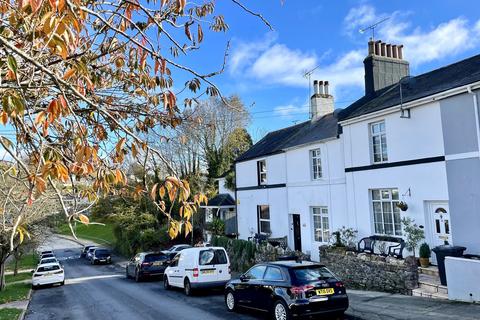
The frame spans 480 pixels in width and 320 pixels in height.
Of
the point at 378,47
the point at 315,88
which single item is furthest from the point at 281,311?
the point at 315,88

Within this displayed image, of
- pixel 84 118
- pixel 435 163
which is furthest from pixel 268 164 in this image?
pixel 84 118

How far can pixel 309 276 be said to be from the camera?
10672 millimetres

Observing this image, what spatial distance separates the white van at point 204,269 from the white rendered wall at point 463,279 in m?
8.56

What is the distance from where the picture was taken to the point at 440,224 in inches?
580

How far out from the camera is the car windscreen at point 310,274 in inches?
416

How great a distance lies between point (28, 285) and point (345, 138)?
22097 millimetres

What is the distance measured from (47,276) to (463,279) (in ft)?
74.5

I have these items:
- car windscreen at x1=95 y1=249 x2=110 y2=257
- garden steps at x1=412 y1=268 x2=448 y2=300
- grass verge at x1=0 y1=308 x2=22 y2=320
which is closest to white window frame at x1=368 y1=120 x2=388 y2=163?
garden steps at x1=412 y1=268 x2=448 y2=300

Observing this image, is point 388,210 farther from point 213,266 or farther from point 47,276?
point 47,276

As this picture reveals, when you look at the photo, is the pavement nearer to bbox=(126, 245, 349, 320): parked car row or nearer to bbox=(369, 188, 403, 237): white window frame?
bbox=(126, 245, 349, 320): parked car row

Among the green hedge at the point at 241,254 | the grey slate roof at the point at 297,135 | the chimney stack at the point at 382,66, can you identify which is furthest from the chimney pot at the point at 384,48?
the green hedge at the point at 241,254

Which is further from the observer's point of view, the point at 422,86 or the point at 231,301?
the point at 422,86

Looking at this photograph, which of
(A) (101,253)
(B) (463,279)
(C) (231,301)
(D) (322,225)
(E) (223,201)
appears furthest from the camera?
(A) (101,253)

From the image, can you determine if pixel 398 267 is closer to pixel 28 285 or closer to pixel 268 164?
pixel 268 164
